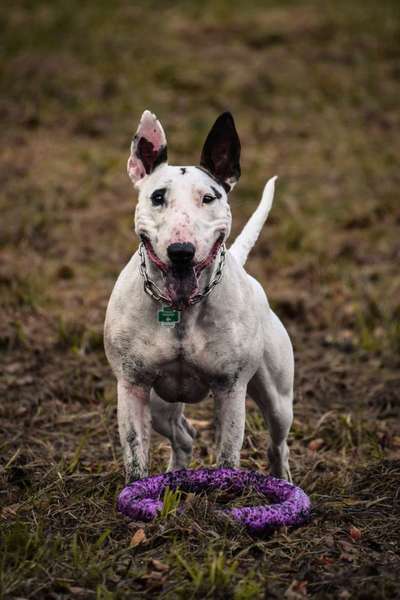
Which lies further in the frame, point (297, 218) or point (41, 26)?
point (41, 26)

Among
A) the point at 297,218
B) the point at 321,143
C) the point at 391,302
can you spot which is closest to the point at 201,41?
the point at 321,143

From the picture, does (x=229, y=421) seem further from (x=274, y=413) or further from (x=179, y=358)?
(x=274, y=413)

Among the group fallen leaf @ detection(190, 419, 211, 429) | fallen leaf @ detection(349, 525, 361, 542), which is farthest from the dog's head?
fallen leaf @ detection(190, 419, 211, 429)

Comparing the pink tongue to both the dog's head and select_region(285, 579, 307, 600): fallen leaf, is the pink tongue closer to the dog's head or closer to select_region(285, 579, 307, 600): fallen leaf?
the dog's head

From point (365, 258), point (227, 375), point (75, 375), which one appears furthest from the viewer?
point (365, 258)

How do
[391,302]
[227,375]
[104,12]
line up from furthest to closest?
[104,12] → [391,302] → [227,375]

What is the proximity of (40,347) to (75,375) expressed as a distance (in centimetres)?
58

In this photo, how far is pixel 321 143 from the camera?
1242 centimetres

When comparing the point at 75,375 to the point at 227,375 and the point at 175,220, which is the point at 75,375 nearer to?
the point at 227,375

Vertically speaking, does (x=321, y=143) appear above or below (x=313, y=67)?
below

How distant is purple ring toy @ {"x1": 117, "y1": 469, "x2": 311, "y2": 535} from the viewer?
11.7 ft

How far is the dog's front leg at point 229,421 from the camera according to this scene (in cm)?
373

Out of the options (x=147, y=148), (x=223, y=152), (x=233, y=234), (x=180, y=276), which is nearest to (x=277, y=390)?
(x=180, y=276)

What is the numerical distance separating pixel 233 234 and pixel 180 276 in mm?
6091
